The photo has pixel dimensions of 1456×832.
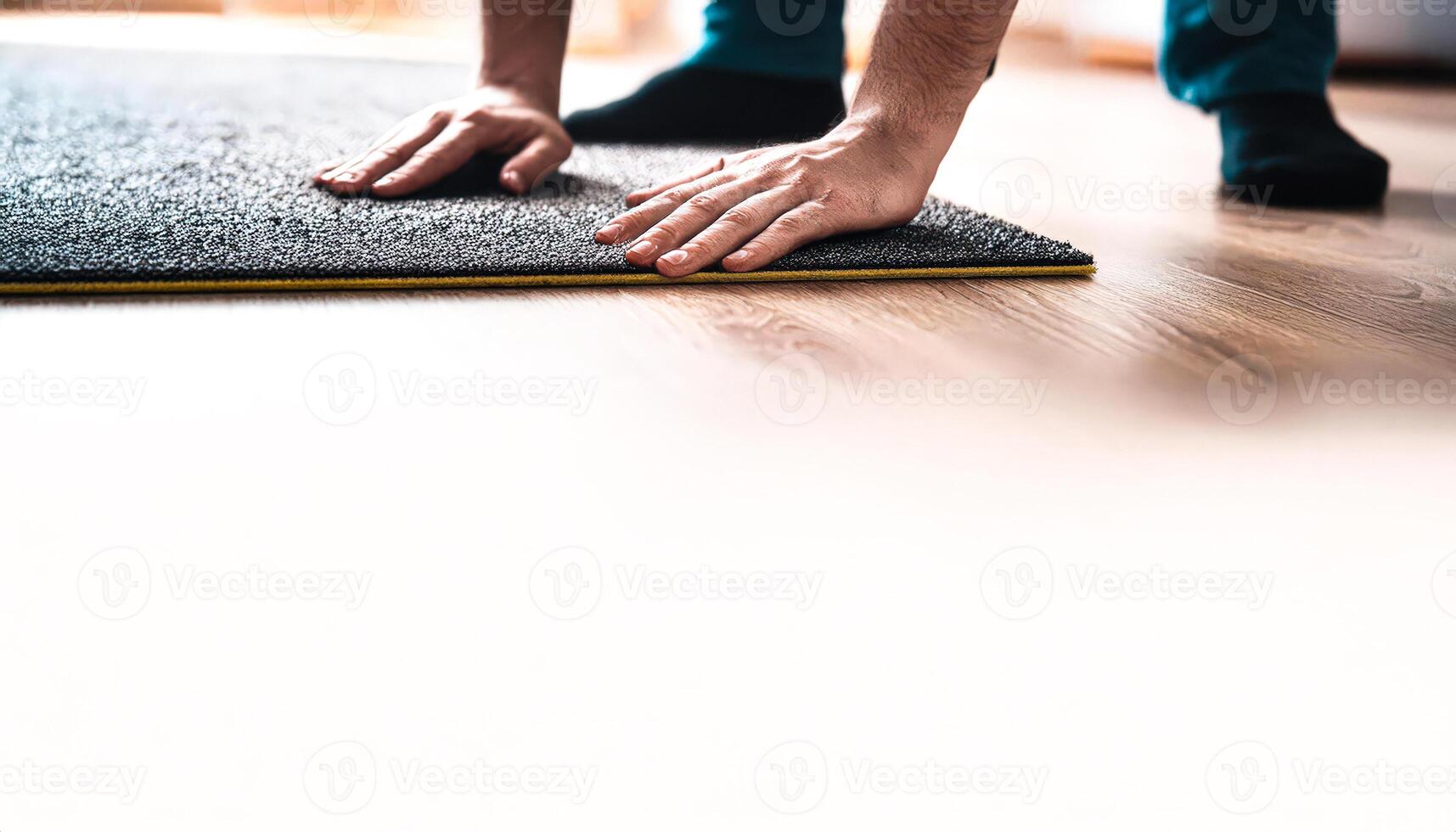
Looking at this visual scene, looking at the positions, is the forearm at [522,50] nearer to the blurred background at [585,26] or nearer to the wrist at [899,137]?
the wrist at [899,137]

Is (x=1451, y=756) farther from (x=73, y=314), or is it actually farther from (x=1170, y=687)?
(x=73, y=314)

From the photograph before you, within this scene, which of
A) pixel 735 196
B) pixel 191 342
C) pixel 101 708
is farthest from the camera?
pixel 735 196

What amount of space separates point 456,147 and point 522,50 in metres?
0.25

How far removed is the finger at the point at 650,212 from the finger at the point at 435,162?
25 cm

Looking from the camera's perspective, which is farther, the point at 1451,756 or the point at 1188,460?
the point at 1188,460

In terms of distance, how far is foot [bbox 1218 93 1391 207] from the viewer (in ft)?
4.80

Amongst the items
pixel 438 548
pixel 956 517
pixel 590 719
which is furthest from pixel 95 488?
pixel 956 517

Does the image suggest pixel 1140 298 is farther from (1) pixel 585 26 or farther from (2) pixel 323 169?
(1) pixel 585 26

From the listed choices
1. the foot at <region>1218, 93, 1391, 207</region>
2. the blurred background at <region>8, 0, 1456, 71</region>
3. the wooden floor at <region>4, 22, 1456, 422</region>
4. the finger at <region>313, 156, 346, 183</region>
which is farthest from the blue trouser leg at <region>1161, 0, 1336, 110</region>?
the blurred background at <region>8, 0, 1456, 71</region>

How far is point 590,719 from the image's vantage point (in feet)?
1.42

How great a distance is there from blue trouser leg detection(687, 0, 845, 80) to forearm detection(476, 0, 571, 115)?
1.23 feet

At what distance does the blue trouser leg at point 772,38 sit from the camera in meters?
1.78

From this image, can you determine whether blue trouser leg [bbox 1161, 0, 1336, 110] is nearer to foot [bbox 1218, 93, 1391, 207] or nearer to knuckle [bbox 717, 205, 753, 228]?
foot [bbox 1218, 93, 1391, 207]

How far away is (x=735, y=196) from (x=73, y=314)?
1.68 feet
